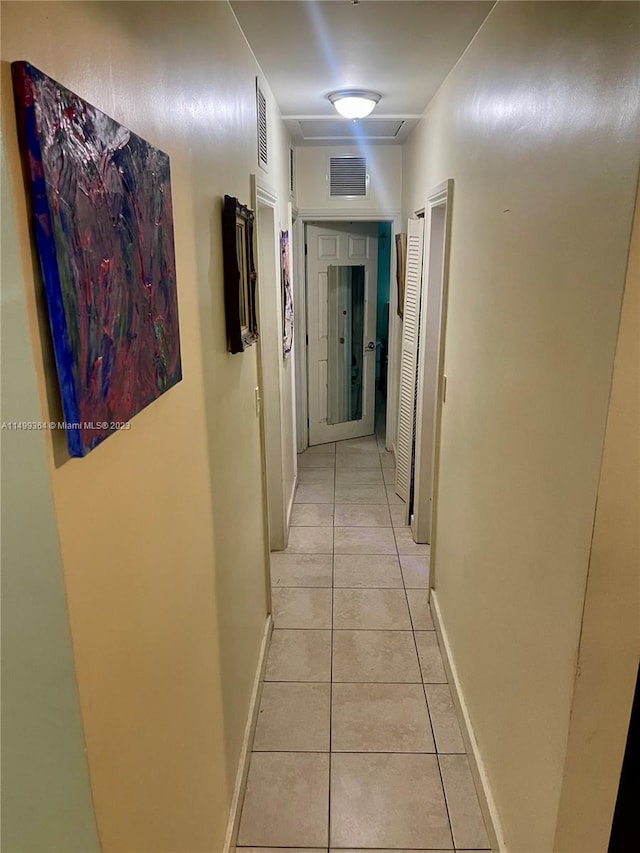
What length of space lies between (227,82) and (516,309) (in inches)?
45.6

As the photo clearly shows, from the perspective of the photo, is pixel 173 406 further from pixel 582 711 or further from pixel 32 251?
pixel 582 711

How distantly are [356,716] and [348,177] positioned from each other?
3.82m

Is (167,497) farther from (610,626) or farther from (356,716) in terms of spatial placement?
(356,716)

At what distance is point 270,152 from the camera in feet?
9.32

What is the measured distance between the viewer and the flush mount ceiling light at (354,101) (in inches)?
110

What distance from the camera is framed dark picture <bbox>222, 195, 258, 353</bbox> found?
1.74 meters

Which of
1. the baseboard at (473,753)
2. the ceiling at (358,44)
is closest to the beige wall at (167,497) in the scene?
the ceiling at (358,44)

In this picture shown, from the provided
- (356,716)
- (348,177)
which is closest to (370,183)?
(348,177)

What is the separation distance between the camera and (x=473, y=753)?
1993 mm

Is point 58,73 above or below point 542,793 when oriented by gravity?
above

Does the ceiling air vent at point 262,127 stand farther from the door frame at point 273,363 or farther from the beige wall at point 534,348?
the beige wall at point 534,348

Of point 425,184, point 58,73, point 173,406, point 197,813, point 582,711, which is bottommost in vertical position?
point 197,813

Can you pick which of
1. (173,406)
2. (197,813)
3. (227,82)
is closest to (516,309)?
(173,406)

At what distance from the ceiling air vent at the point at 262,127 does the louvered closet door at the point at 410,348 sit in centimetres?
111
